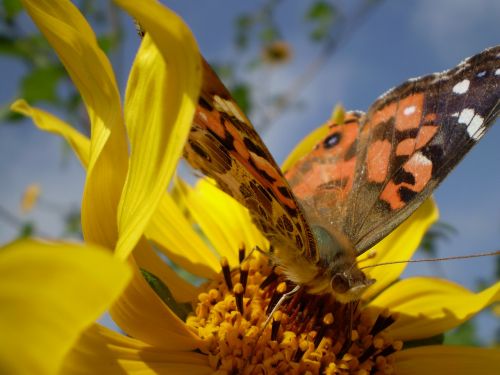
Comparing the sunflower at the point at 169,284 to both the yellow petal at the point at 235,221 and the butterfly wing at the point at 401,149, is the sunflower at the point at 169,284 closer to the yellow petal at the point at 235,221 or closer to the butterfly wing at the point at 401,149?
the yellow petal at the point at 235,221

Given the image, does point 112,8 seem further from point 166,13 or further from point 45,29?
point 166,13

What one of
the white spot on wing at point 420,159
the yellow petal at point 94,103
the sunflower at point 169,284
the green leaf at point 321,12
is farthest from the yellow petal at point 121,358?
the green leaf at point 321,12

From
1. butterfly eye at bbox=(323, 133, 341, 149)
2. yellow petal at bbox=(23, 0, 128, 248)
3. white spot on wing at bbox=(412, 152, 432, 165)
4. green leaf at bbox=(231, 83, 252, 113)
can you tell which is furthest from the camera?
green leaf at bbox=(231, 83, 252, 113)

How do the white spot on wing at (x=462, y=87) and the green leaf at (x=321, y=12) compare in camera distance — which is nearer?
the white spot on wing at (x=462, y=87)

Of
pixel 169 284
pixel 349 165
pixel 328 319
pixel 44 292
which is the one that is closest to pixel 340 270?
pixel 328 319

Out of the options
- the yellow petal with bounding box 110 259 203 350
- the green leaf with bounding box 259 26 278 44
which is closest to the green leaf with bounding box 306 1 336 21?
the green leaf with bounding box 259 26 278 44

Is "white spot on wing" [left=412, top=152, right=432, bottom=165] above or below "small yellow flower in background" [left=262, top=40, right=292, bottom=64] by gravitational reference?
below

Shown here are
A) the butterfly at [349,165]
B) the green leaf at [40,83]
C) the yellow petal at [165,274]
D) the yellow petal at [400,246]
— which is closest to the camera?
the butterfly at [349,165]

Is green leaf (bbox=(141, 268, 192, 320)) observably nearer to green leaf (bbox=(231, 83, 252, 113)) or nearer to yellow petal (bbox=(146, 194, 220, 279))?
yellow petal (bbox=(146, 194, 220, 279))
